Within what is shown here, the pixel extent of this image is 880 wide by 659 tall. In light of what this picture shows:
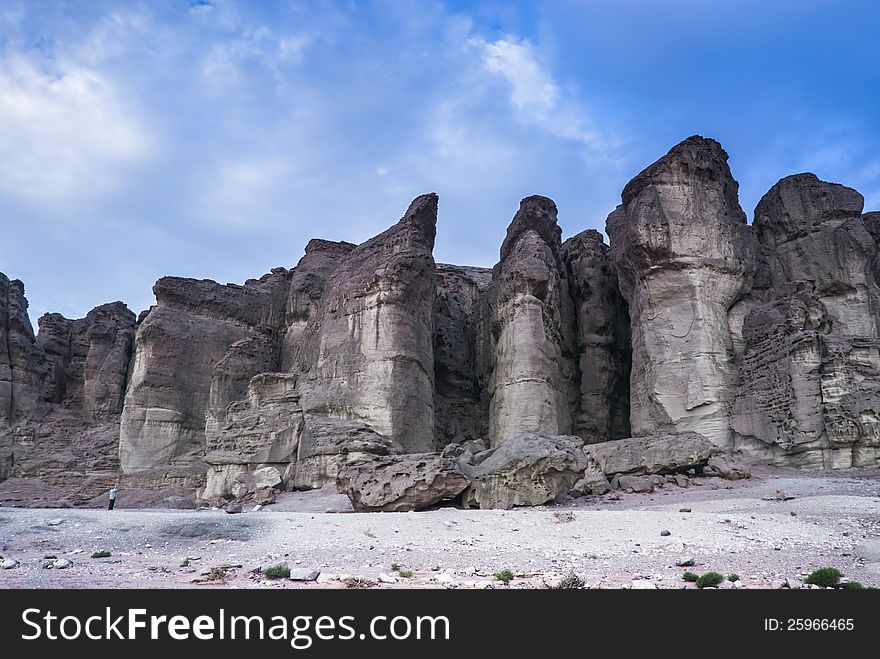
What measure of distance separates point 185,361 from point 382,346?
15167mm

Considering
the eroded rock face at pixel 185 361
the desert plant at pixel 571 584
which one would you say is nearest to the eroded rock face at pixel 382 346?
the eroded rock face at pixel 185 361

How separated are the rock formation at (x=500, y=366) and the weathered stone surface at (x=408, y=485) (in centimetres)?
6

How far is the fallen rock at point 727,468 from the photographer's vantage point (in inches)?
800

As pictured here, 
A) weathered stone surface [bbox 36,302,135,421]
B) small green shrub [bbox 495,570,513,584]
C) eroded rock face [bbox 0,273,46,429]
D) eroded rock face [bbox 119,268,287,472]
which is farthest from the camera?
weathered stone surface [bbox 36,302,135,421]

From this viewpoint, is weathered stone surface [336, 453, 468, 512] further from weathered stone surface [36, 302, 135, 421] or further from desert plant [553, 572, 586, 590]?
weathered stone surface [36, 302, 135, 421]

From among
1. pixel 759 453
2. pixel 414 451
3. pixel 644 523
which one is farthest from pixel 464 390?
pixel 644 523

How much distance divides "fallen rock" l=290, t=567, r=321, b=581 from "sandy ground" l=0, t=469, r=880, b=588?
0.47ft

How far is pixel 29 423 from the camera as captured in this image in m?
40.2

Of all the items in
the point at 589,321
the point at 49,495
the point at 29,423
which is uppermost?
the point at 589,321

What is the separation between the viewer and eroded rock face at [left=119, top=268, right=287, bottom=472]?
3612cm

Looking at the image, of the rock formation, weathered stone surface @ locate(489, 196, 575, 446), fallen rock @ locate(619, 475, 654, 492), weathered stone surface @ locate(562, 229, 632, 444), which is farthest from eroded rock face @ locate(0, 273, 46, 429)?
fallen rock @ locate(619, 475, 654, 492)

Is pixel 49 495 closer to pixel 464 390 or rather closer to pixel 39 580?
pixel 464 390

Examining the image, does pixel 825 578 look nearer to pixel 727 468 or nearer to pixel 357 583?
pixel 357 583
